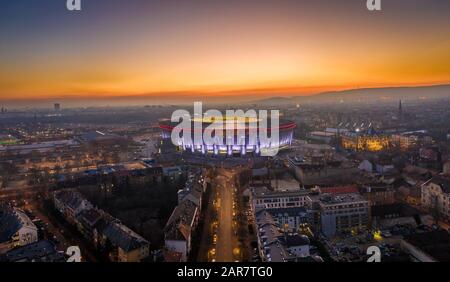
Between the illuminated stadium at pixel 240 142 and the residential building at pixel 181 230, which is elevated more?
the illuminated stadium at pixel 240 142

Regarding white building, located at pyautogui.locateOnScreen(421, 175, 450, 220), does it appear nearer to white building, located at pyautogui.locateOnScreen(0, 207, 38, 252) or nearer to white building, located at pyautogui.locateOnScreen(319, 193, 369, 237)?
white building, located at pyautogui.locateOnScreen(319, 193, 369, 237)

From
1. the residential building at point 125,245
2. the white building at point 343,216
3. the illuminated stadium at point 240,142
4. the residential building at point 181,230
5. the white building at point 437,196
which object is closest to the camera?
the residential building at point 125,245

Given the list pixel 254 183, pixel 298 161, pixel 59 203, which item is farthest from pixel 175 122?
pixel 59 203

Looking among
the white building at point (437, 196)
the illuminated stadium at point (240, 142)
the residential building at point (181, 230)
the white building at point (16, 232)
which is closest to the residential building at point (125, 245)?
the residential building at point (181, 230)

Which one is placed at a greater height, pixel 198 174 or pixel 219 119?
pixel 219 119

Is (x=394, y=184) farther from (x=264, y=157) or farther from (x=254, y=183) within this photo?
(x=264, y=157)

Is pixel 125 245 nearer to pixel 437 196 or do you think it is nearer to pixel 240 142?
pixel 437 196

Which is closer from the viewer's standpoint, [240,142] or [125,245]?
[125,245]

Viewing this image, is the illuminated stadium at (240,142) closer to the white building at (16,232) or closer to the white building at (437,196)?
the white building at (437,196)

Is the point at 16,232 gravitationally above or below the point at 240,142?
below

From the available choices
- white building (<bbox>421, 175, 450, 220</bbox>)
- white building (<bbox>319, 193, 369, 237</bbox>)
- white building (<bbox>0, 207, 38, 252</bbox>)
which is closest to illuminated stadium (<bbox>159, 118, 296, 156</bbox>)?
white building (<bbox>421, 175, 450, 220</bbox>)


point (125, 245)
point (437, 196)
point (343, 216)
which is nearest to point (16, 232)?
point (125, 245)
